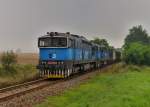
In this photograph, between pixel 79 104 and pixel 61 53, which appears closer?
pixel 79 104

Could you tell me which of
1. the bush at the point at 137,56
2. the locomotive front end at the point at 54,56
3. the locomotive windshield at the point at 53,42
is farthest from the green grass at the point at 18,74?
the bush at the point at 137,56

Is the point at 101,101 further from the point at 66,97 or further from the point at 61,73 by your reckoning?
the point at 61,73

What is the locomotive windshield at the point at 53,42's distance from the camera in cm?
3280

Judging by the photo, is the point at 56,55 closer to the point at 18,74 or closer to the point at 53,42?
the point at 53,42

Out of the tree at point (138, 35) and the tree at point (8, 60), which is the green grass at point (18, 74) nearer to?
the tree at point (8, 60)

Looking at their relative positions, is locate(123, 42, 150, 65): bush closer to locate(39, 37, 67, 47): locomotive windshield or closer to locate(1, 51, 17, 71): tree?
locate(1, 51, 17, 71): tree

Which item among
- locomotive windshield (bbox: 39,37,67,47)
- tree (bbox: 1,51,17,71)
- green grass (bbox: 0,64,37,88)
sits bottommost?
green grass (bbox: 0,64,37,88)

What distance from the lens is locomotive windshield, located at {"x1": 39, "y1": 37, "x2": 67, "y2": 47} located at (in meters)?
32.8

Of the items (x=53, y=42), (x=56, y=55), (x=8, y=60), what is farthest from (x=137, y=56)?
(x=56, y=55)

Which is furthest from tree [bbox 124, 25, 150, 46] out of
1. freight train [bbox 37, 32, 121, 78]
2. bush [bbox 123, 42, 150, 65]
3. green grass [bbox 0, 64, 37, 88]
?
freight train [bbox 37, 32, 121, 78]

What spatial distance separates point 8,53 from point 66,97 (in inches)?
923

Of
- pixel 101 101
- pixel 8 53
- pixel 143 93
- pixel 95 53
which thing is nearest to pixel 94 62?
pixel 95 53

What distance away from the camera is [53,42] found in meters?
33.0

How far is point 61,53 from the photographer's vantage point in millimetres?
32656
